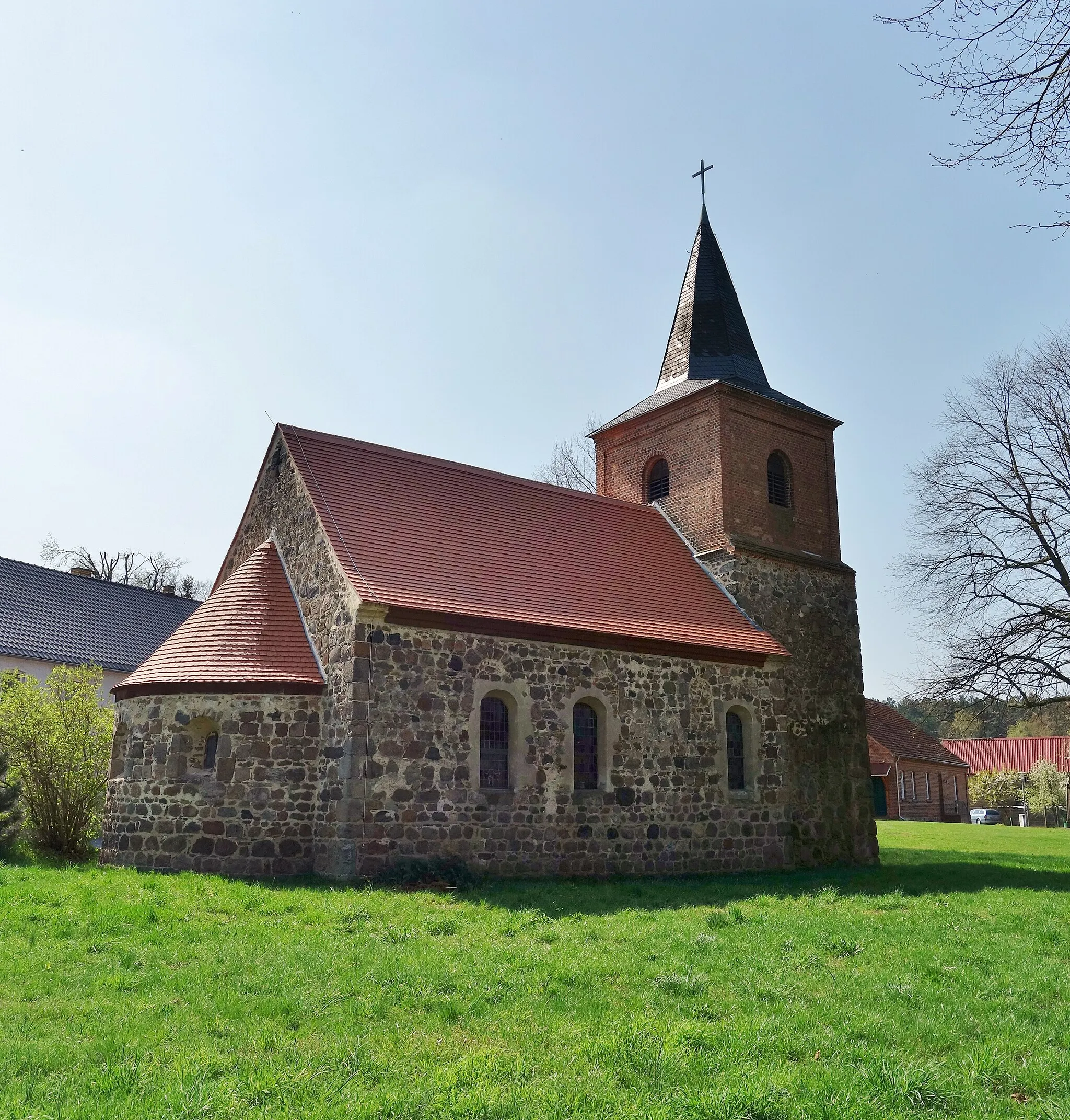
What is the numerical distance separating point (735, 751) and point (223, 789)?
859 cm

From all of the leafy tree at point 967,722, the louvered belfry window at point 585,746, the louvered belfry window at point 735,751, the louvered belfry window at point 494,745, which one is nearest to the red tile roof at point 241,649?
the louvered belfry window at point 494,745

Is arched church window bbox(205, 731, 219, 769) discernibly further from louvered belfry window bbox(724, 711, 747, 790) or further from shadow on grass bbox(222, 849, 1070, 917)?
louvered belfry window bbox(724, 711, 747, 790)

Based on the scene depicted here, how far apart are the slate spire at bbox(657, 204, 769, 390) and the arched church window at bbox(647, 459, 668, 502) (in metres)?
2.00

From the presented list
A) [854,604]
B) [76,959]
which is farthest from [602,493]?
[76,959]

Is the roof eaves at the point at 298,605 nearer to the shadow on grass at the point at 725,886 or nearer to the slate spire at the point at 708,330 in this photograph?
the shadow on grass at the point at 725,886

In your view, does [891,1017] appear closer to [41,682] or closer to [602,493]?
[602,493]

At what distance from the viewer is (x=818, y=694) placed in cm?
1866

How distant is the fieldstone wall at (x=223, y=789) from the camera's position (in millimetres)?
12766

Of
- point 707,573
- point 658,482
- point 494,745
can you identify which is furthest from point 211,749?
point 658,482

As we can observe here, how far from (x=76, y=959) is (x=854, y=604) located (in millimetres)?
16581

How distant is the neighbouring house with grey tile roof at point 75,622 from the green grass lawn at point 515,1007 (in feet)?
54.9

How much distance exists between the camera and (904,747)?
4372cm

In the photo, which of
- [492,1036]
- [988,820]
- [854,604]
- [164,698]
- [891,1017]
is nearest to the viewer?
[492,1036]

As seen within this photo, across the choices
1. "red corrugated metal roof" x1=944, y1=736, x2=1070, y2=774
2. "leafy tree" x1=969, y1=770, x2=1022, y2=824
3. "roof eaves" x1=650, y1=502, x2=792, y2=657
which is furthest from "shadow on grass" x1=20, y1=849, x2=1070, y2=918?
"red corrugated metal roof" x1=944, y1=736, x2=1070, y2=774
